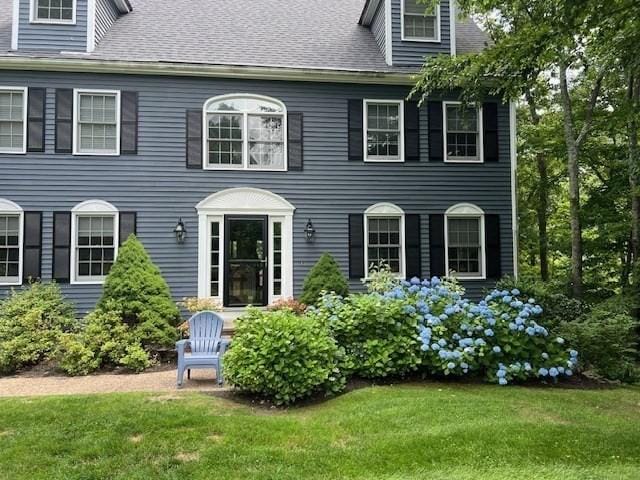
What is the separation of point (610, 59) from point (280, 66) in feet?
19.4

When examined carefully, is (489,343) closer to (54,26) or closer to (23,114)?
(23,114)

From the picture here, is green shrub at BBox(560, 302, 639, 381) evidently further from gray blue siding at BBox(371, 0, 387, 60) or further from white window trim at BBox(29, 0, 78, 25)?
white window trim at BBox(29, 0, 78, 25)

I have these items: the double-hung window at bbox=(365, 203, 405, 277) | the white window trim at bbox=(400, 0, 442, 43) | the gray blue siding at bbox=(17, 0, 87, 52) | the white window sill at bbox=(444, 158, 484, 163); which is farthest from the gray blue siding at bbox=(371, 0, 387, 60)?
the gray blue siding at bbox=(17, 0, 87, 52)

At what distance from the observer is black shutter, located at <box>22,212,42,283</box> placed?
8.59 metres

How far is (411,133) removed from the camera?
984cm

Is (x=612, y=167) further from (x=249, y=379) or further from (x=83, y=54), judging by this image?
(x=83, y=54)

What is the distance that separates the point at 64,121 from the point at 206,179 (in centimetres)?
293

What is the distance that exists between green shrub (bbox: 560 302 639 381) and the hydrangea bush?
0.28 metres

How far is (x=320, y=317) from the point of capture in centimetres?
562

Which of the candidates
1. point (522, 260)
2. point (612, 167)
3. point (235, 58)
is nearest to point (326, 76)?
point (235, 58)

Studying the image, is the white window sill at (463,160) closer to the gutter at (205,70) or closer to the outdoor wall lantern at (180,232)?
the gutter at (205,70)

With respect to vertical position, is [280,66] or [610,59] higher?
[280,66]

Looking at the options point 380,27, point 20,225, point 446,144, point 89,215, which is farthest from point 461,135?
point 20,225

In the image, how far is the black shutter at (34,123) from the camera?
28.5 ft
